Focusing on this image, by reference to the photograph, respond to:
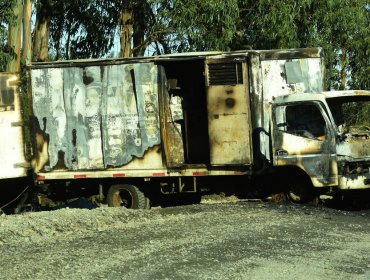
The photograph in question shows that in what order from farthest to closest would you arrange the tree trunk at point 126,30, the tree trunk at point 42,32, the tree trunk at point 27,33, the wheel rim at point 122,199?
the tree trunk at point 42,32 → the tree trunk at point 126,30 → the tree trunk at point 27,33 → the wheel rim at point 122,199

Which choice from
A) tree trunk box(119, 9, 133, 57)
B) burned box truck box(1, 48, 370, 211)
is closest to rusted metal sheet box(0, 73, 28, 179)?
burned box truck box(1, 48, 370, 211)

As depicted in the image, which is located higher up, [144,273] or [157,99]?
[157,99]

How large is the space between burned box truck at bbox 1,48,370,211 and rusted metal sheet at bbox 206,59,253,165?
0.02m

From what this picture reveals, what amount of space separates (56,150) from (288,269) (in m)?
7.49

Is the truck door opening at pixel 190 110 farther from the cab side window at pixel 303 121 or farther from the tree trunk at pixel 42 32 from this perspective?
the tree trunk at pixel 42 32

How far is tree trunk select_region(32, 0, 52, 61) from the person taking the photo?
842 inches

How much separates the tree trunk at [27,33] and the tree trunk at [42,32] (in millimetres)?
1332

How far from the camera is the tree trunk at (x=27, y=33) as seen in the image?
765 inches

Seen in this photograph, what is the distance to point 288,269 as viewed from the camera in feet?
26.0

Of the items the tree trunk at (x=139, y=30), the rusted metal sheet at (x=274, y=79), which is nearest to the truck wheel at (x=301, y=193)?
the rusted metal sheet at (x=274, y=79)

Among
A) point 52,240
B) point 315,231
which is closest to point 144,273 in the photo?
point 52,240

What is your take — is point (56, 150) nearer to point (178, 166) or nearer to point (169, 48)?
point (178, 166)

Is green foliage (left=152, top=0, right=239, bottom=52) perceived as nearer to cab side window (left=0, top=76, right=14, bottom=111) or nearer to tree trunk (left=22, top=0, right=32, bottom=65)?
tree trunk (left=22, top=0, right=32, bottom=65)

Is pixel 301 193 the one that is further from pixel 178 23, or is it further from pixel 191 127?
pixel 178 23
